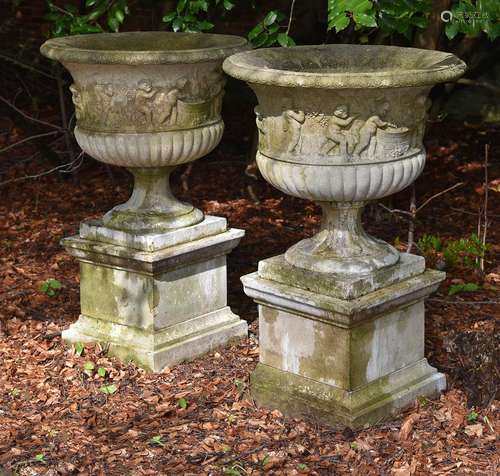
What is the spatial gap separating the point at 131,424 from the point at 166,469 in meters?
0.50

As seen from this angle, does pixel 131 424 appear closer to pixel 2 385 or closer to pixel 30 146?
pixel 2 385

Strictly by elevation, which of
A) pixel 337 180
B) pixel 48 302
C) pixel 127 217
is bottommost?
pixel 48 302

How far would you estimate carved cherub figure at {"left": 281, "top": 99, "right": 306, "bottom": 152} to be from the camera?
4.44m

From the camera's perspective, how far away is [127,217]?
5562 millimetres

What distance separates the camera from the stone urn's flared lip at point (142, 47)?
5.00m

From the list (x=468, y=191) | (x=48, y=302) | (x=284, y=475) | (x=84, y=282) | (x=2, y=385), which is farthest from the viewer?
(x=468, y=191)

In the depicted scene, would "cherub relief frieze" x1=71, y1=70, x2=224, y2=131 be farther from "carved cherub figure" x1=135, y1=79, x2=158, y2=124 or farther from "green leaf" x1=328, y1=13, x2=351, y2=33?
"green leaf" x1=328, y1=13, x2=351, y2=33

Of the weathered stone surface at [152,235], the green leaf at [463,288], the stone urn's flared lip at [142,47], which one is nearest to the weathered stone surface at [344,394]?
the weathered stone surface at [152,235]

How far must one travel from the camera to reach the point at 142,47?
19.3 feet

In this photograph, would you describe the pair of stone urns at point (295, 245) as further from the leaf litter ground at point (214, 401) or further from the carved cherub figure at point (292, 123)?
the leaf litter ground at point (214, 401)

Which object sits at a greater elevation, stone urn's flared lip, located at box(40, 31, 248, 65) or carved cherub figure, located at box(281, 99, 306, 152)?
stone urn's flared lip, located at box(40, 31, 248, 65)

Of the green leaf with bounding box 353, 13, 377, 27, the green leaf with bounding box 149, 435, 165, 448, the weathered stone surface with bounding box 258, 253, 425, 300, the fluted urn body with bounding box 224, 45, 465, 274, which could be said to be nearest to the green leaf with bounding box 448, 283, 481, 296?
the weathered stone surface with bounding box 258, 253, 425, 300

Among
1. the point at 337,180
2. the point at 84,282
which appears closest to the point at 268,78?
the point at 337,180

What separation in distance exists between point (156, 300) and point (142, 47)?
143 centimetres
